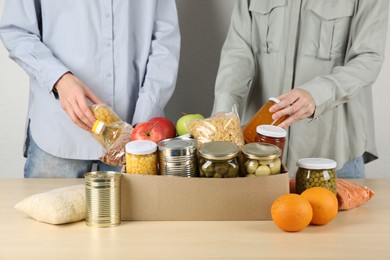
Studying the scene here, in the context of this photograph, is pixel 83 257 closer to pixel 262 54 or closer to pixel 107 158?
pixel 107 158

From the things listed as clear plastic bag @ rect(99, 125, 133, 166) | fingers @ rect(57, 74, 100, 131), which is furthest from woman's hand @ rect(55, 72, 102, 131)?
clear plastic bag @ rect(99, 125, 133, 166)

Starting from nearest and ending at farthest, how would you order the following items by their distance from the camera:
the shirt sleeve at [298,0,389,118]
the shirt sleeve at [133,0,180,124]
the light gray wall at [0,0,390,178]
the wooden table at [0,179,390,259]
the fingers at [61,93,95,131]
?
the wooden table at [0,179,390,259] → the fingers at [61,93,95,131] → the shirt sleeve at [298,0,389,118] → the shirt sleeve at [133,0,180,124] → the light gray wall at [0,0,390,178]

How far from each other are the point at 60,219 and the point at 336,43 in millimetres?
1192

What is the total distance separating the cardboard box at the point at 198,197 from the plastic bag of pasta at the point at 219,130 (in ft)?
0.40

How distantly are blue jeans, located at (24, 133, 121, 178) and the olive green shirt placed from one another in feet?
1.68

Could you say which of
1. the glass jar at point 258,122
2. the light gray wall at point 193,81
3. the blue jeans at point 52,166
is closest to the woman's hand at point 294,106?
the glass jar at point 258,122

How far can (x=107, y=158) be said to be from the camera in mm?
1720

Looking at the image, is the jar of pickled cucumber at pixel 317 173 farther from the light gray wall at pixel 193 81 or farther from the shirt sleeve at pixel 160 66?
the light gray wall at pixel 193 81

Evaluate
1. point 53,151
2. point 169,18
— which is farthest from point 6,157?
point 169,18

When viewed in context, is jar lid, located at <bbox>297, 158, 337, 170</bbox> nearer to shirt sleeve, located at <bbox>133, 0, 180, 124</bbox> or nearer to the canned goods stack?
the canned goods stack

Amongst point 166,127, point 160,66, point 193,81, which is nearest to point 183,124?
point 166,127

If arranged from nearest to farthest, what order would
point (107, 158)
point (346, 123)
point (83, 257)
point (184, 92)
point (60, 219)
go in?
point (83, 257)
point (60, 219)
point (107, 158)
point (346, 123)
point (184, 92)

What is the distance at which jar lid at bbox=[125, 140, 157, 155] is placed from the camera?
1577 mm

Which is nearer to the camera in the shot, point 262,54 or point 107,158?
point 107,158
